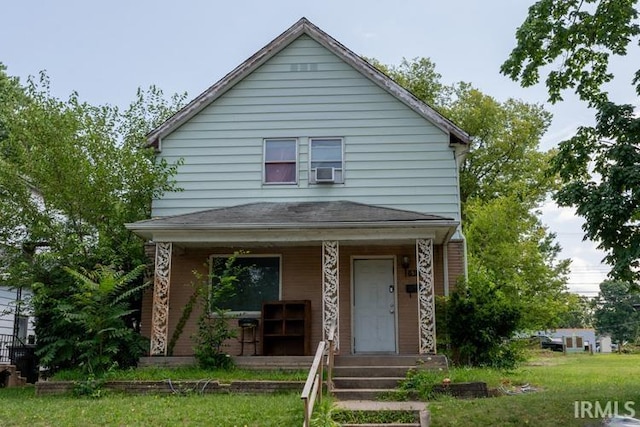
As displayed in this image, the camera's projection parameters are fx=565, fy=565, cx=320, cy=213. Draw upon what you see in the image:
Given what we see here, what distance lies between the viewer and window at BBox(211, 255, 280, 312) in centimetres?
1253

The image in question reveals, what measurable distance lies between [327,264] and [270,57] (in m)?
5.63

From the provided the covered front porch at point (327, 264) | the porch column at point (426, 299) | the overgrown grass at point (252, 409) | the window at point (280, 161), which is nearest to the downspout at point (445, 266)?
the covered front porch at point (327, 264)

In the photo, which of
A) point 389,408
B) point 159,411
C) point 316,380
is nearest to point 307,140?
point 316,380

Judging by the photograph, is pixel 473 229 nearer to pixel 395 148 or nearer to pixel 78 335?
pixel 395 148

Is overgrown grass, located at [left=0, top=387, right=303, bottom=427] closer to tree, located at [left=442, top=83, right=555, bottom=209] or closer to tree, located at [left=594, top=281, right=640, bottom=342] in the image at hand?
tree, located at [left=442, top=83, right=555, bottom=209]

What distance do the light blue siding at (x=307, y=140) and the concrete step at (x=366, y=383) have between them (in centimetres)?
471

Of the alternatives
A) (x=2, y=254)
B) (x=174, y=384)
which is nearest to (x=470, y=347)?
(x=174, y=384)

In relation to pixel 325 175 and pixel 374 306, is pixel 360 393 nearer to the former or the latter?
pixel 374 306

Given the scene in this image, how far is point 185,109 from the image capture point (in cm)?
1350

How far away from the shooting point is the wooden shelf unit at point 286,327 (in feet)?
38.5

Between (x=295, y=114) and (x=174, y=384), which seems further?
(x=295, y=114)

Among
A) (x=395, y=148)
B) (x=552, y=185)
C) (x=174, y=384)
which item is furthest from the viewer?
(x=552, y=185)

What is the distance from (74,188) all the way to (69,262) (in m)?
1.59

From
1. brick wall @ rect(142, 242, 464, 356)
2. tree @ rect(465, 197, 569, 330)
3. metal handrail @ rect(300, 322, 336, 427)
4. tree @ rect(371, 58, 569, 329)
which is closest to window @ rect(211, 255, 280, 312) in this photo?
brick wall @ rect(142, 242, 464, 356)
